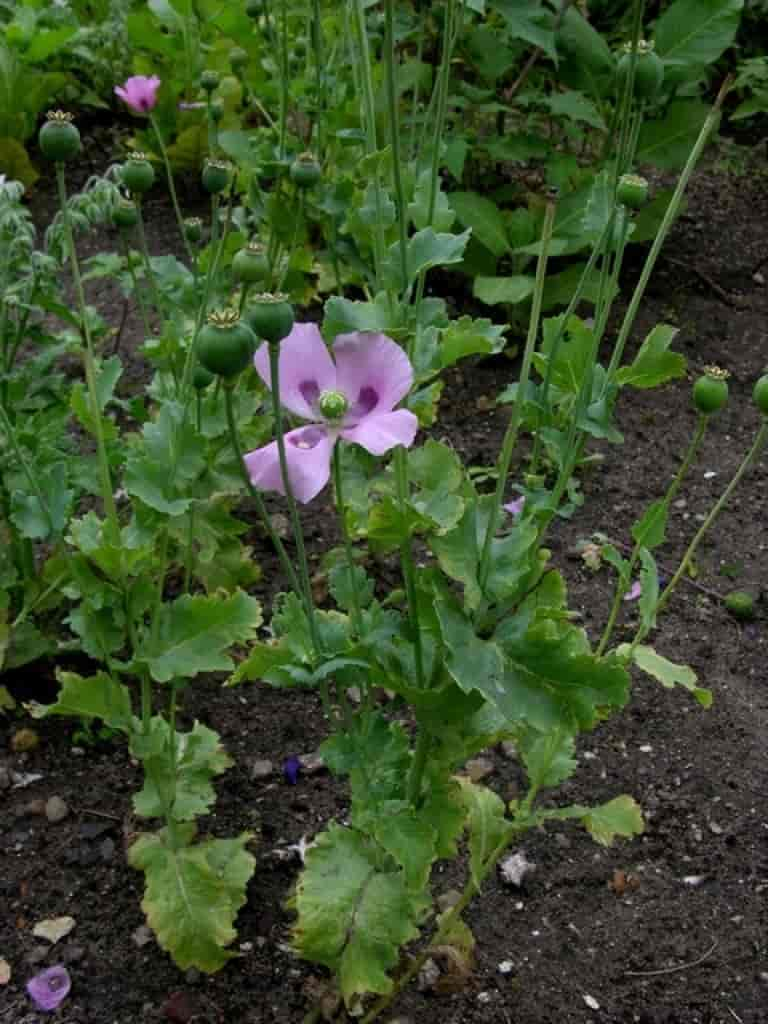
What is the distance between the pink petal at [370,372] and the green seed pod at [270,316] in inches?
7.3

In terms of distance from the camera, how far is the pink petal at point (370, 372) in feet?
4.48

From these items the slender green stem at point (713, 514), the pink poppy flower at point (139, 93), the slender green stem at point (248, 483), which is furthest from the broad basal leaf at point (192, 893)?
the pink poppy flower at point (139, 93)

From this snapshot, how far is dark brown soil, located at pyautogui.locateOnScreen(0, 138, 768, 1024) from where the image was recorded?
1.86 metres

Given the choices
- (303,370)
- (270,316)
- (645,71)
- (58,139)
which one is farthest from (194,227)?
(270,316)

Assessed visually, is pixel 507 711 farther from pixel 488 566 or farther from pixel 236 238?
pixel 236 238

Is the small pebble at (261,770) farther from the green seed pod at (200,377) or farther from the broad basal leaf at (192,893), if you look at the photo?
the green seed pod at (200,377)

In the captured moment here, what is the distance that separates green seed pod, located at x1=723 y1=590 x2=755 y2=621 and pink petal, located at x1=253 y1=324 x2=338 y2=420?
4.89 ft

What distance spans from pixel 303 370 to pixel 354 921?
687 millimetres

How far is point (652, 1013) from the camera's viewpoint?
1854 millimetres

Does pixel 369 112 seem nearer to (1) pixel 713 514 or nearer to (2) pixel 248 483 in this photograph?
(2) pixel 248 483

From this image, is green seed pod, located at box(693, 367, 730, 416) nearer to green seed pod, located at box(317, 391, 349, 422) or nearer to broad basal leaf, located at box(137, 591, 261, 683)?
green seed pod, located at box(317, 391, 349, 422)

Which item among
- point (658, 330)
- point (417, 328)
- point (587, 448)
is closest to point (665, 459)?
point (587, 448)

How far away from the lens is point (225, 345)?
120cm

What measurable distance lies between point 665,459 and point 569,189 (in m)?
0.88
